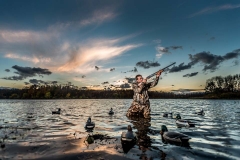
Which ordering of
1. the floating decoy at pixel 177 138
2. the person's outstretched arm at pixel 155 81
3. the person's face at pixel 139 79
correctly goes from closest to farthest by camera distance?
the floating decoy at pixel 177 138, the person's outstretched arm at pixel 155 81, the person's face at pixel 139 79

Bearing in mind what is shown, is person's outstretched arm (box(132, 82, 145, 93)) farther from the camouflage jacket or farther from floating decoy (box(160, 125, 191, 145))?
floating decoy (box(160, 125, 191, 145))

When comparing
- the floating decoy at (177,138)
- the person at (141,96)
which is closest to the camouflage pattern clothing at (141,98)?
the person at (141,96)

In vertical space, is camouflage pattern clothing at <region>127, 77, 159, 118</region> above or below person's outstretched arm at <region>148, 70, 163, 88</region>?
below

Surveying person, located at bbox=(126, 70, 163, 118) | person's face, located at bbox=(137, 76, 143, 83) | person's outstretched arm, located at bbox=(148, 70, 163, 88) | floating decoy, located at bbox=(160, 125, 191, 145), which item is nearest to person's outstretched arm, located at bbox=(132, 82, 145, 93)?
person, located at bbox=(126, 70, 163, 118)

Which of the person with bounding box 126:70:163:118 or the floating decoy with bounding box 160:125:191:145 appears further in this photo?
the person with bounding box 126:70:163:118

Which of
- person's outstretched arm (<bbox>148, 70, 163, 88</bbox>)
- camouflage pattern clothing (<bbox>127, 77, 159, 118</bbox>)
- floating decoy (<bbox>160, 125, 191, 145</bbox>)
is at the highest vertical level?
person's outstretched arm (<bbox>148, 70, 163, 88</bbox>)

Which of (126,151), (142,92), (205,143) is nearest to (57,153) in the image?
(126,151)

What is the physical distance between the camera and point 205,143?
1441 centimetres

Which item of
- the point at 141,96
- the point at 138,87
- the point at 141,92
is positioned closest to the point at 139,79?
the point at 138,87

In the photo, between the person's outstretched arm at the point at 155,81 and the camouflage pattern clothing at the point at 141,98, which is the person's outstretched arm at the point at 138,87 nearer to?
the camouflage pattern clothing at the point at 141,98

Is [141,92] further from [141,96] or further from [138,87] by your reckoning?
[138,87]

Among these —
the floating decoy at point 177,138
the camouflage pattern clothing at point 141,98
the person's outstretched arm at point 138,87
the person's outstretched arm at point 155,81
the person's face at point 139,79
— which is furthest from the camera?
the person's face at point 139,79

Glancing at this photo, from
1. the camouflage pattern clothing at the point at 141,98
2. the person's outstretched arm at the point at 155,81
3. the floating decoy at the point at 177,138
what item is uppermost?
the person's outstretched arm at the point at 155,81

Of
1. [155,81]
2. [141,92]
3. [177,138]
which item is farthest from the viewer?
[141,92]
